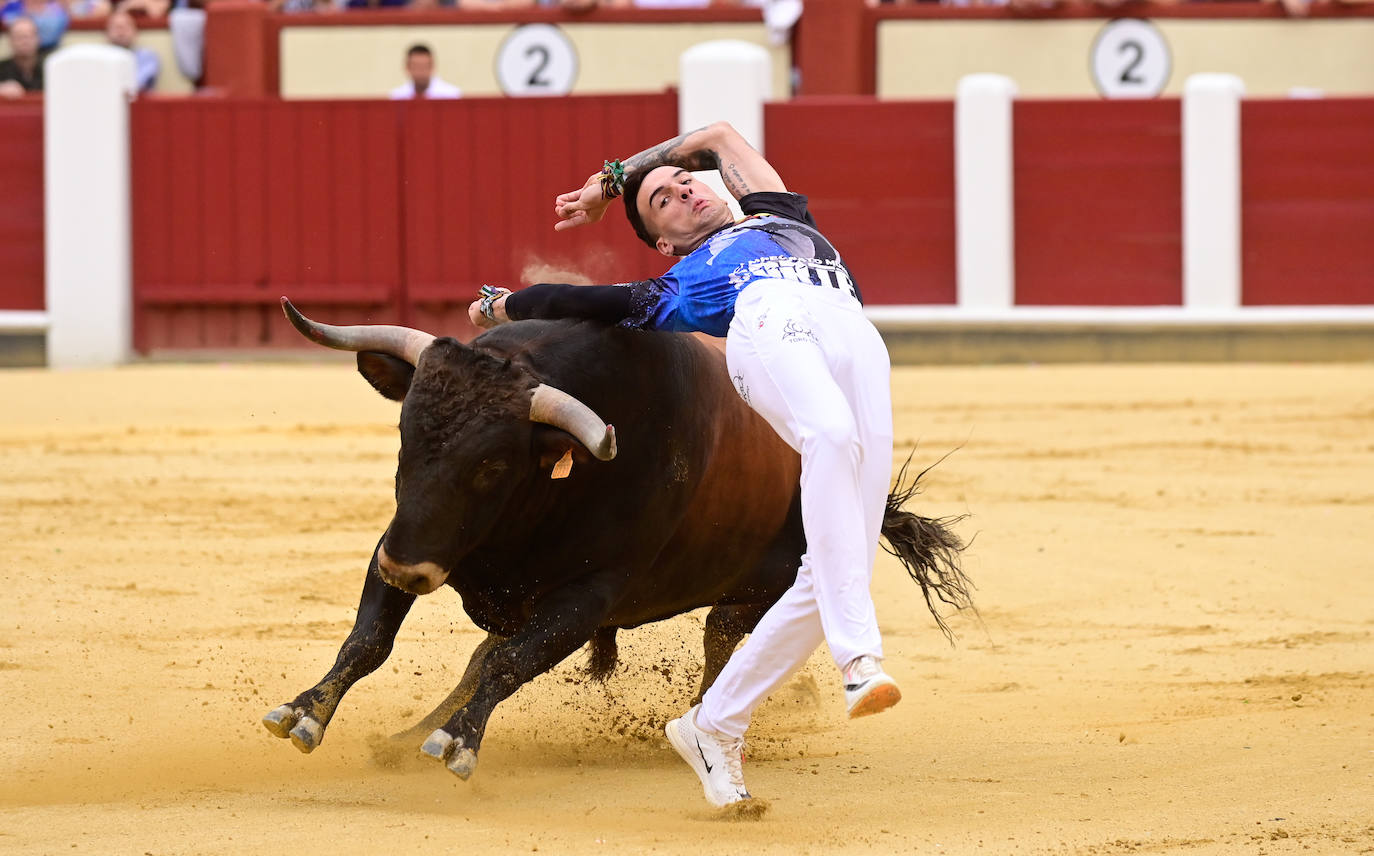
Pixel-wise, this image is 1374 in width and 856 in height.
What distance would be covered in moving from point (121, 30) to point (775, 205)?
920 cm

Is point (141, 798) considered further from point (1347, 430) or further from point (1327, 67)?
point (1327, 67)

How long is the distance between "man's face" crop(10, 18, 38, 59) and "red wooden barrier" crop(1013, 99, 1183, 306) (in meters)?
5.65

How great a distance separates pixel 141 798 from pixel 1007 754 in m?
1.51

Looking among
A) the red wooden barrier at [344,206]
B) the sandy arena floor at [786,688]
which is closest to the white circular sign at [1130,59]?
the red wooden barrier at [344,206]

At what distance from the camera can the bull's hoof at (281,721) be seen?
3.08 meters

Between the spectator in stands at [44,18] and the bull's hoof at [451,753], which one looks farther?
the spectator in stands at [44,18]

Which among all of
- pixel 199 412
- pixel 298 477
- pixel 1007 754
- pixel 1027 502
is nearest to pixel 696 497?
pixel 1007 754

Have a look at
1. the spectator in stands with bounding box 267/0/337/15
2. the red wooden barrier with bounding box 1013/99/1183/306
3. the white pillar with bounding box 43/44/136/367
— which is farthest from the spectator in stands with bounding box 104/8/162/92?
the red wooden barrier with bounding box 1013/99/1183/306

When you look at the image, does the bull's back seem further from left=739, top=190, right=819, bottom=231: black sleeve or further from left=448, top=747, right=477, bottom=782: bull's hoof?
left=448, top=747, right=477, bottom=782: bull's hoof

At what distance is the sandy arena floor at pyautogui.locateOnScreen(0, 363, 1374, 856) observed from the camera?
2988 mm

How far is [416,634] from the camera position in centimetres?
465

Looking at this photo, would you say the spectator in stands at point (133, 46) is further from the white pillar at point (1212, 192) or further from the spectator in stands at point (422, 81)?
the white pillar at point (1212, 192)

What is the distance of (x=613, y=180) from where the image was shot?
11.8 ft

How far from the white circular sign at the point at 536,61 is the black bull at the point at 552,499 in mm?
8386
